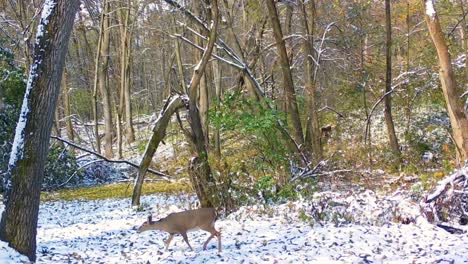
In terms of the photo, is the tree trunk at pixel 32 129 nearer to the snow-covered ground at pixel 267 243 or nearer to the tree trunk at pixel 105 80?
the snow-covered ground at pixel 267 243

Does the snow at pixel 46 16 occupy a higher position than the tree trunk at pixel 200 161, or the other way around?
the snow at pixel 46 16

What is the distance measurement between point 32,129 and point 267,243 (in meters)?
3.51

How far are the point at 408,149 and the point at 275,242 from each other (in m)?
13.4

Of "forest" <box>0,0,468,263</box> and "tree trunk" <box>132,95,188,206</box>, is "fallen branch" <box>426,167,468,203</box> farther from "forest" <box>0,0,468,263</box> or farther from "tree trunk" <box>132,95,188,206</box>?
"tree trunk" <box>132,95,188,206</box>

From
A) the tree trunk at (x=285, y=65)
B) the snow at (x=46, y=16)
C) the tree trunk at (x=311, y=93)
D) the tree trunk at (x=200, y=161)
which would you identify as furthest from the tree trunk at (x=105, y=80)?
the snow at (x=46, y=16)

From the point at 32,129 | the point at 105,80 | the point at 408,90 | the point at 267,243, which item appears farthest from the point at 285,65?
the point at 105,80

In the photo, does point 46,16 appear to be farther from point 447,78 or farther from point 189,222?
point 447,78

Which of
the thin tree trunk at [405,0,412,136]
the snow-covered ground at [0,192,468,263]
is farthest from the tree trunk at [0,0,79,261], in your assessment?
the thin tree trunk at [405,0,412,136]

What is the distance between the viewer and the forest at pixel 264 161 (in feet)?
21.9

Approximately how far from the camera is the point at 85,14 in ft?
96.3

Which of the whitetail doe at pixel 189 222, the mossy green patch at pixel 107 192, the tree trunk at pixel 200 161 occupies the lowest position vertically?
the whitetail doe at pixel 189 222

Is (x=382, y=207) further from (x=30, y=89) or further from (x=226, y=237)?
(x=30, y=89)

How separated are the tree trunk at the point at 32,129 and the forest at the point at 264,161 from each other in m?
0.02

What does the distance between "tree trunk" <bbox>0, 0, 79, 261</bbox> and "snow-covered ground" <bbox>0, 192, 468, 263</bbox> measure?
304 millimetres
